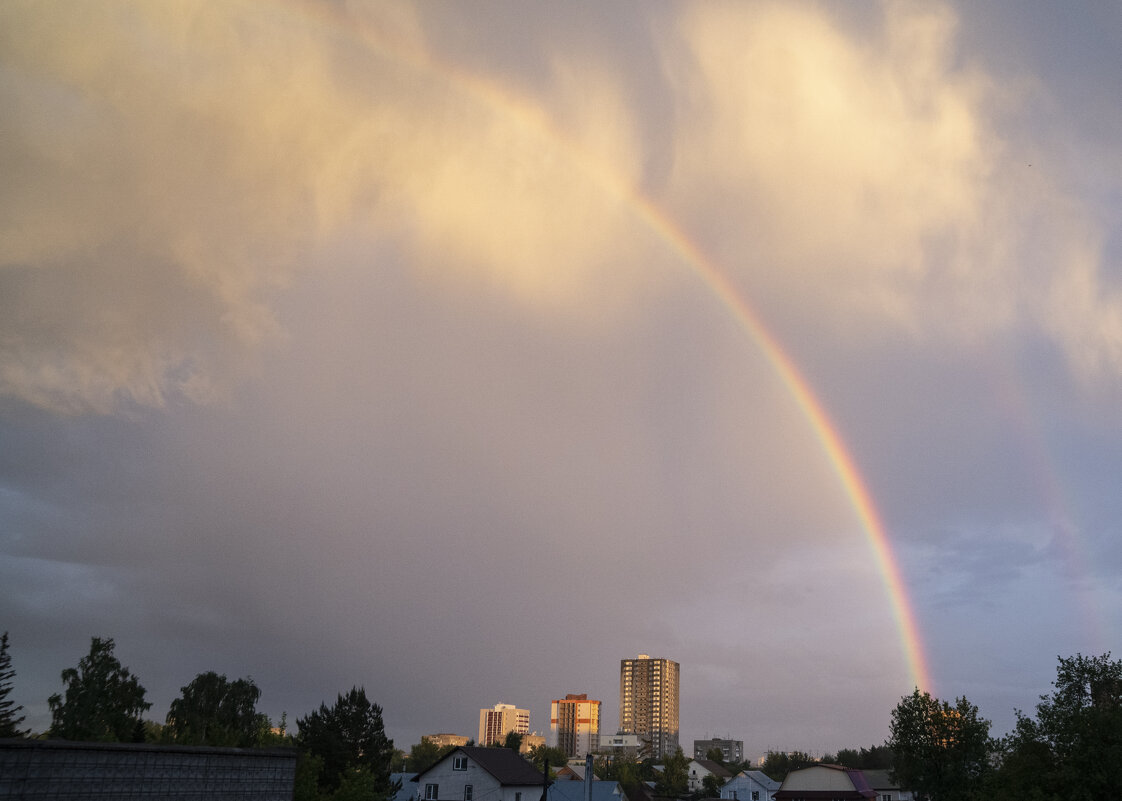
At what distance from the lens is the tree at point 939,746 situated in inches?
2429

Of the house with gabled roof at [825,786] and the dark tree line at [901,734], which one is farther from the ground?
the dark tree line at [901,734]

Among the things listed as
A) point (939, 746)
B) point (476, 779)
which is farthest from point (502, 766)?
point (939, 746)

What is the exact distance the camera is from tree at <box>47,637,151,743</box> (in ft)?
222

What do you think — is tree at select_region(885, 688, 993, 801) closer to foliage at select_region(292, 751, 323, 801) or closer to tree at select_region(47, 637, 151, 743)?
foliage at select_region(292, 751, 323, 801)

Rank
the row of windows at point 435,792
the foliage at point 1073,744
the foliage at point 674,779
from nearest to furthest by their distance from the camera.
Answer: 1. the foliage at point 1073,744
2. the row of windows at point 435,792
3. the foliage at point 674,779

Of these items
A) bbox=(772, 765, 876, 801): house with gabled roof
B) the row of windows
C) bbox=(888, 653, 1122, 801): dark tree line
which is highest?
bbox=(888, 653, 1122, 801): dark tree line

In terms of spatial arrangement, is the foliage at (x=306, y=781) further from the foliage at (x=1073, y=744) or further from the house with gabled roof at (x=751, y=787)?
the house with gabled roof at (x=751, y=787)

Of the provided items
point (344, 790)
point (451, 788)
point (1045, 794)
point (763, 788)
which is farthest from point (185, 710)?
point (763, 788)

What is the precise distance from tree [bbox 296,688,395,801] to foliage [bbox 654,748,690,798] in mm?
76168

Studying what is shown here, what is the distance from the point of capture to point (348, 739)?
77312mm

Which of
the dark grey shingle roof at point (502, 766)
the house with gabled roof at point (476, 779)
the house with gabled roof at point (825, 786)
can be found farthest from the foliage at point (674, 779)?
the house with gabled roof at point (476, 779)

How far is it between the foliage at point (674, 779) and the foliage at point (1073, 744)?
10938 cm

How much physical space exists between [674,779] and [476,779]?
73.6 meters

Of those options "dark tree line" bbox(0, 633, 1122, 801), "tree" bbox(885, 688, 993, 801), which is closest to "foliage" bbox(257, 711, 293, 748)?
"dark tree line" bbox(0, 633, 1122, 801)
